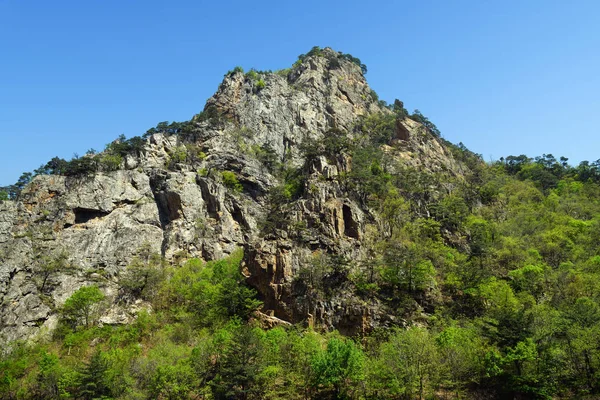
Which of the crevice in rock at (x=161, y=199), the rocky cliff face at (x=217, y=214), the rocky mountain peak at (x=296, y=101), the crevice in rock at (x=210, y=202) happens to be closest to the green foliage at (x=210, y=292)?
the rocky cliff face at (x=217, y=214)

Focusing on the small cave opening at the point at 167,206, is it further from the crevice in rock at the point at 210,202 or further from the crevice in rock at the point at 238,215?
the crevice in rock at the point at 238,215

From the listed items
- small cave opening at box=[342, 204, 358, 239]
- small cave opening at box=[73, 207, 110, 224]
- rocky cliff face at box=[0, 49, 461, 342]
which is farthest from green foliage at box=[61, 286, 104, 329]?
small cave opening at box=[342, 204, 358, 239]

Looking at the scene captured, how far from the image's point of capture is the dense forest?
33750mm

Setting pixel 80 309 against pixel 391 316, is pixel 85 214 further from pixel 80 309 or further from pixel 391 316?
pixel 391 316

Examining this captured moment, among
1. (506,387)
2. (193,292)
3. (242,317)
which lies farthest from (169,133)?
(506,387)

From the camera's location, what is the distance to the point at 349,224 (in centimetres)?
5641

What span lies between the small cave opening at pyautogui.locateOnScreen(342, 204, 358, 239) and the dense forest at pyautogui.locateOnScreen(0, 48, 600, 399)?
7.98 ft

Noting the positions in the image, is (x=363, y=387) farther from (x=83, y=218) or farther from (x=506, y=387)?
(x=83, y=218)

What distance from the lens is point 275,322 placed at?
152 feet

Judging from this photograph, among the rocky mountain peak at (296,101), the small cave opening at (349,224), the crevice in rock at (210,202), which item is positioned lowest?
the small cave opening at (349,224)

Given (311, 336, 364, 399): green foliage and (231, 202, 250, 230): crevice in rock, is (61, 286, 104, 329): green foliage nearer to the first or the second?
(231, 202, 250, 230): crevice in rock

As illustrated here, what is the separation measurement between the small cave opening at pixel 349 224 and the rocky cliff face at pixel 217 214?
0.47 ft

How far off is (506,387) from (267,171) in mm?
62159

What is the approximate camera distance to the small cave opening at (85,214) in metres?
67.2
